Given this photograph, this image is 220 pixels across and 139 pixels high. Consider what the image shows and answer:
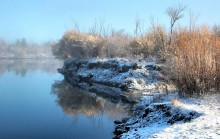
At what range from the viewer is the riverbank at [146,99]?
11.5 metres

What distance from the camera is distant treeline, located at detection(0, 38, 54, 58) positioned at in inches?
6128

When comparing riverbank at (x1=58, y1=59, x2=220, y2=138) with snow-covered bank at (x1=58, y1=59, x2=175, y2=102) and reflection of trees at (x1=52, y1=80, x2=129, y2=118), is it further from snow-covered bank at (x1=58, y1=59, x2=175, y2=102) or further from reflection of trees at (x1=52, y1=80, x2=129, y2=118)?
reflection of trees at (x1=52, y1=80, x2=129, y2=118)

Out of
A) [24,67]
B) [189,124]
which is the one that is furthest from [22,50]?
[189,124]

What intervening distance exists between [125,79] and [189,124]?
Result: 19.9 meters

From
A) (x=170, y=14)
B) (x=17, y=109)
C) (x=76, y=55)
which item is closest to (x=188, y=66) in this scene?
(x=17, y=109)

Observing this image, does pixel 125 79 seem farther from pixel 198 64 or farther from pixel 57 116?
pixel 198 64

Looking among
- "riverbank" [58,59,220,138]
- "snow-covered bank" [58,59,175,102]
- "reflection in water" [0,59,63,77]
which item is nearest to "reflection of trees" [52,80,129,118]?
"riverbank" [58,59,220,138]

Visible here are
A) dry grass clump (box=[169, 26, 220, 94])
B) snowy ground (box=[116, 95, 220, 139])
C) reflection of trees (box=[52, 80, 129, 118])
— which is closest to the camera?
snowy ground (box=[116, 95, 220, 139])

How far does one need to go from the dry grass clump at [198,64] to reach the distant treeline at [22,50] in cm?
13898

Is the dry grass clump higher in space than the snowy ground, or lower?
higher

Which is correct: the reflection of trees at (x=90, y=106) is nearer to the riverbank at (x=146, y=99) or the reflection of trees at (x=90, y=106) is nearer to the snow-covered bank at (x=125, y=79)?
the riverbank at (x=146, y=99)

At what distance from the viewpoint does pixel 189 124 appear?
11.4 meters

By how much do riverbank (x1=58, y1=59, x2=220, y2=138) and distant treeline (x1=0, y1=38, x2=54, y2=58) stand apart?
102897mm

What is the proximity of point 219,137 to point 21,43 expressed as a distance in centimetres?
17223
